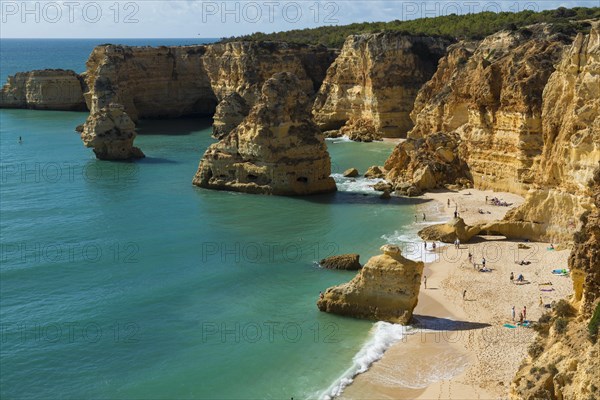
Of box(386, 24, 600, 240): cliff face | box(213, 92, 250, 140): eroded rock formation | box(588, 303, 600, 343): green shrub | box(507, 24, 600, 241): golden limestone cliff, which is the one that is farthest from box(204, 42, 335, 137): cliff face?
box(588, 303, 600, 343): green shrub

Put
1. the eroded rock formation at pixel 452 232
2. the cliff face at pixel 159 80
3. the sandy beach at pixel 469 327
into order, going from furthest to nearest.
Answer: the cliff face at pixel 159 80, the eroded rock formation at pixel 452 232, the sandy beach at pixel 469 327

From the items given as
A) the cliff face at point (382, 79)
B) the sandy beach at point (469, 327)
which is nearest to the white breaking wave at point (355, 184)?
the sandy beach at point (469, 327)

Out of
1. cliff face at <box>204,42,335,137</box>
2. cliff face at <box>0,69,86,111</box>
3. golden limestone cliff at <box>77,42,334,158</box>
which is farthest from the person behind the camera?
cliff face at <box>0,69,86,111</box>

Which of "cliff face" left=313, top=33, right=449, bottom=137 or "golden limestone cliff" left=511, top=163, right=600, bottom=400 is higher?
"cliff face" left=313, top=33, right=449, bottom=137

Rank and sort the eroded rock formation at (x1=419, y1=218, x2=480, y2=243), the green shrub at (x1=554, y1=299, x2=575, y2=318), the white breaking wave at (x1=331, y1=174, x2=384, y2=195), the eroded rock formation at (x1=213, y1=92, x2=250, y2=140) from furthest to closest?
the eroded rock formation at (x1=213, y1=92, x2=250, y2=140), the white breaking wave at (x1=331, y1=174, x2=384, y2=195), the eroded rock formation at (x1=419, y1=218, x2=480, y2=243), the green shrub at (x1=554, y1=299, x2=575, y2=318)

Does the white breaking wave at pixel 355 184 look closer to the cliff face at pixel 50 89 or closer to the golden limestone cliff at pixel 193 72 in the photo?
the golden limestone cliff at pixel 193 72

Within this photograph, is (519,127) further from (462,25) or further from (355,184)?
(462,25)

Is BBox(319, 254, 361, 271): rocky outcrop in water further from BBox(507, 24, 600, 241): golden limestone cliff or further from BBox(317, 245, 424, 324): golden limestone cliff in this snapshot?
BBox(507, 24, 600, 241): golden limestone cliff

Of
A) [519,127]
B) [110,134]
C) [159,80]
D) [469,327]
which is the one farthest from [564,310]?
[159,80]

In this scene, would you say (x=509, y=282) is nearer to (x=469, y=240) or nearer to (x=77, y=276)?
(x=469, y=240)
